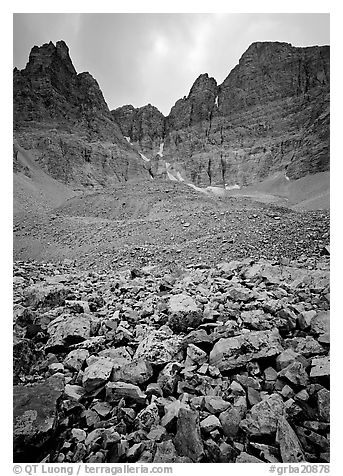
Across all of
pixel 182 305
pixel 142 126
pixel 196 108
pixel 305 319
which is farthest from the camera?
pixel 142 126

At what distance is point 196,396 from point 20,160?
40.1m

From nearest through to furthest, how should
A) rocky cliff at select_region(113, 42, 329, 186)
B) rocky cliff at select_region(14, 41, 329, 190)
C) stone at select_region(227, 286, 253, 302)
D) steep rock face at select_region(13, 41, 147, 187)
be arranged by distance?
stone at select_region(227, 286, 253, 302) < steep rock face at select_region(13, 41, 147, 187) < rocky cliff at select_region(14, 41, 329, 190) < rocky cliff at select_region(113, 42, 329, 186)

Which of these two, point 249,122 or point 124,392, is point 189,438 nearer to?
point 124,392

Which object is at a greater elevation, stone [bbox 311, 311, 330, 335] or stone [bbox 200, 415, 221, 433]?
stone [bbox 311, 311, 330, 335]

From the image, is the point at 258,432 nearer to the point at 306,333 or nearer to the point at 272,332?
the point at 272,332

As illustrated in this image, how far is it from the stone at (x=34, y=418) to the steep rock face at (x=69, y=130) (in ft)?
133

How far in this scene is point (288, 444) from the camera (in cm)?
152

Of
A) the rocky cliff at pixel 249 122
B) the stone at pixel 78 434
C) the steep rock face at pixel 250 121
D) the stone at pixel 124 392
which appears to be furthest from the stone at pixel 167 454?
the steep rock face at pixel 250 121

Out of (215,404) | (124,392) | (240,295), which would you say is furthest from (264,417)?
(240,295)

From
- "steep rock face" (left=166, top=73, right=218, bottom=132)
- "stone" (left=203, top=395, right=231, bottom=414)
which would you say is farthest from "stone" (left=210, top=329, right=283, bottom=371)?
"steep rock face" (left=166, top=73, right=218, bottom=132)

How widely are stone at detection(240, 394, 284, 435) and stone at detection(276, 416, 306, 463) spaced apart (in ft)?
0.12

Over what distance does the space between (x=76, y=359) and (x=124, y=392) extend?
21.5 inches

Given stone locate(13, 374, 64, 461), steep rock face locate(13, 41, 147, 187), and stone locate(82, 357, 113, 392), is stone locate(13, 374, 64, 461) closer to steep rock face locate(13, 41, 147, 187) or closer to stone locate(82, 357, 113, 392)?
stone locate(82, 357, 113, 392)

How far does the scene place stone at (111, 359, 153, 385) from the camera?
1.91m
